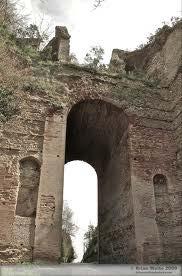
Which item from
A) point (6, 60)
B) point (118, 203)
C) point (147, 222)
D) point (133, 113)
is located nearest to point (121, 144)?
point (133, 113)

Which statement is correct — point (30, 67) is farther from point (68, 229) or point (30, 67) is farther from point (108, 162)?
point (68, 229)

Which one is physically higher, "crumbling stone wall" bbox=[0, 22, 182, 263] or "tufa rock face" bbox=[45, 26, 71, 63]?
"tufa rock face" bbox=[45, 26, 71, 63]

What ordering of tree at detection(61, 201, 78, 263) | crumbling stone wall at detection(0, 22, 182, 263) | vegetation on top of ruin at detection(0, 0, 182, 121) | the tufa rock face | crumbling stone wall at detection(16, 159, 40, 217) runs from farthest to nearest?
tree at detection(61, 201, 78, 263)
the tufa rock face
vegetation on top of ruin at detection(0, 0, 182, 121)
crumbling stone wall at detection(16, 159, 40, 217)
crumbling stone wall at detection(0, 22, 182, 263)

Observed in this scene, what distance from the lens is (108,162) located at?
11.6 meters

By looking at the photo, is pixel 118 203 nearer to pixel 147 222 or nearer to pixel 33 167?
pixel 147 222

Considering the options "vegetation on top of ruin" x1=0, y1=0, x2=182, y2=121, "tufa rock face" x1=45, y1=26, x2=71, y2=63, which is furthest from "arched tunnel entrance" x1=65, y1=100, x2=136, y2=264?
"tufa rock face" x1=45, y1=26, x2=71, y2=63

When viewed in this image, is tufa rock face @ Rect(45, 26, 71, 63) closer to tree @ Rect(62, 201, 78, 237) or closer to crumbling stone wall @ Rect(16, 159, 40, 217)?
crumbling stone wall @ Rect(16, 159, 40, 217)

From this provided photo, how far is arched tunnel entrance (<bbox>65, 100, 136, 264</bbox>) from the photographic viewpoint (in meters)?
9.12

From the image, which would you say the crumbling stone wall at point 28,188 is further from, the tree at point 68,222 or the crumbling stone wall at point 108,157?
the tree at point 68,222

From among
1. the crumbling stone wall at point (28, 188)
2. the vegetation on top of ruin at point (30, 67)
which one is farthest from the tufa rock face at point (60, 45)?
the crumbling stone wall at point (28, 188)

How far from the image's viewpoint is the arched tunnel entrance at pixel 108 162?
359 inches

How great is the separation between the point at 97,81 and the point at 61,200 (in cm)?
428

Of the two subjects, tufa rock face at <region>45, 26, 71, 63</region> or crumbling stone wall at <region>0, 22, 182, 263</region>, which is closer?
crumbling stone wall at <region>0, 22, 182, 263</region>

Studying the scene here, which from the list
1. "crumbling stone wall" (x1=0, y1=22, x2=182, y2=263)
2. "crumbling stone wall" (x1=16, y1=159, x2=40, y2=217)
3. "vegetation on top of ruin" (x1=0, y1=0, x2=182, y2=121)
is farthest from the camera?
"vegetation on top of ruin" (x1=0, y1=0, x2=182, y2=121)
